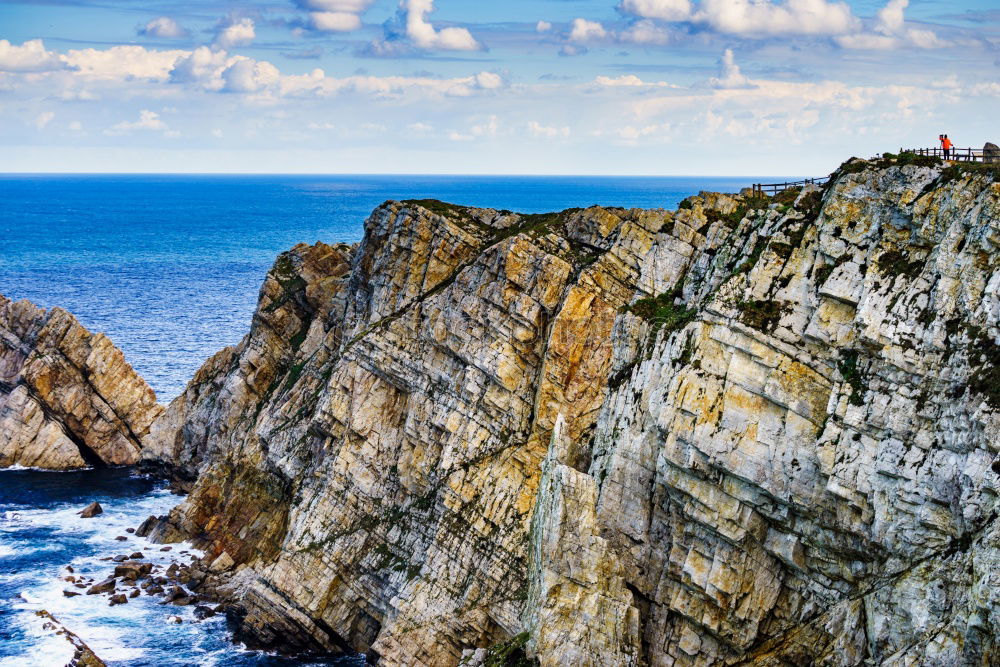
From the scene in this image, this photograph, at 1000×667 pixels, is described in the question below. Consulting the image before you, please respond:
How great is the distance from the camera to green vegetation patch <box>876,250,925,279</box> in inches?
1614

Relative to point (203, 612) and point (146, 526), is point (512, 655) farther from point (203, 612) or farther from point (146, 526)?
point (146, 526)

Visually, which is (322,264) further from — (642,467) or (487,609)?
(642,467)

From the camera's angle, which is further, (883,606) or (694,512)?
(694,512)

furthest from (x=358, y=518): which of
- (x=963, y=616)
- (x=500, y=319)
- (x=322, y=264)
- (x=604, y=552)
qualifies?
(x=963, y=616)

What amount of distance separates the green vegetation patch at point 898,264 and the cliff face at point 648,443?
84 millimetres

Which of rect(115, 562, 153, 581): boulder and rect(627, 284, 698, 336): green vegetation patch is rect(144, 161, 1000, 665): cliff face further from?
rect(115, 562, 153, 581): boulder

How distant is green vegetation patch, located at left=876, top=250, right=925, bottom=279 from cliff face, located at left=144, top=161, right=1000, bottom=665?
0.28 ft

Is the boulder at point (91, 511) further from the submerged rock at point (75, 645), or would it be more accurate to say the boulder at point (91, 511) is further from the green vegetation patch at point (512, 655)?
the green vegetation patch at point (512, 655)

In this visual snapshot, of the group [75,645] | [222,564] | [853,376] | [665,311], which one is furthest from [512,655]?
[222,564]

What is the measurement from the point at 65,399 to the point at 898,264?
3032 inches

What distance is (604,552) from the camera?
154 ft

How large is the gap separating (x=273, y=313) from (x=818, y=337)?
179ft

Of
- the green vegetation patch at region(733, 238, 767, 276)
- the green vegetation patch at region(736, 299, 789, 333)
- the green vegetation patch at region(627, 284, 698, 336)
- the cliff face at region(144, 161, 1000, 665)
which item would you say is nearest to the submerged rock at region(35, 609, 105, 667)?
the cliff face at region(144, 161, 1000, 665)

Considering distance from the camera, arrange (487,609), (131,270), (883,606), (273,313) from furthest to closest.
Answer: (131,270), (273,313), (487,609), (883,606)
